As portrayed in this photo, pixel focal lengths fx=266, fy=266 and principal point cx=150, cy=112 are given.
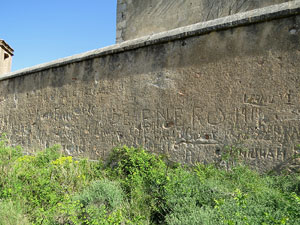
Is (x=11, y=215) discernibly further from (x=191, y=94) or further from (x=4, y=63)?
(x=4, y=63)

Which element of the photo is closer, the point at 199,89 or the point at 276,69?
the point at 276,69

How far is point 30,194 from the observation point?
3.58 meters

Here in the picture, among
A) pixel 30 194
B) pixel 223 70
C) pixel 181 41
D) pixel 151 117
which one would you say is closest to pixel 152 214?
pixel 30 194

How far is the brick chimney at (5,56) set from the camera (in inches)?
450

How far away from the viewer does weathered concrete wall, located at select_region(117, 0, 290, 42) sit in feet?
18.9

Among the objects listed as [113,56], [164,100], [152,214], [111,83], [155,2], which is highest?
[155,2]

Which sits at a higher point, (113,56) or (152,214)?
(113,56)

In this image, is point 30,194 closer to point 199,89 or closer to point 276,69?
point 199,89

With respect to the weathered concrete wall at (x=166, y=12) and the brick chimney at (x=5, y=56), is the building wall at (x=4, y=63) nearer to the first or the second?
the brick chimney at (x=5, y=56)

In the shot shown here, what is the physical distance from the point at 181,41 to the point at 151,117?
146 cm

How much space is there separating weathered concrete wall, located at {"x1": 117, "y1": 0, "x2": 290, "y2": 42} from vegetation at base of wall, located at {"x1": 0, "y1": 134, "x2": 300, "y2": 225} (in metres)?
3.49

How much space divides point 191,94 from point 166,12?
10.2 feet

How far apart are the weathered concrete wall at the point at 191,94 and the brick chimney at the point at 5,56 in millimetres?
6281

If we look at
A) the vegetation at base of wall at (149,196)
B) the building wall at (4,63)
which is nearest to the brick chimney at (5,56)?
the building wall at (4,63)
